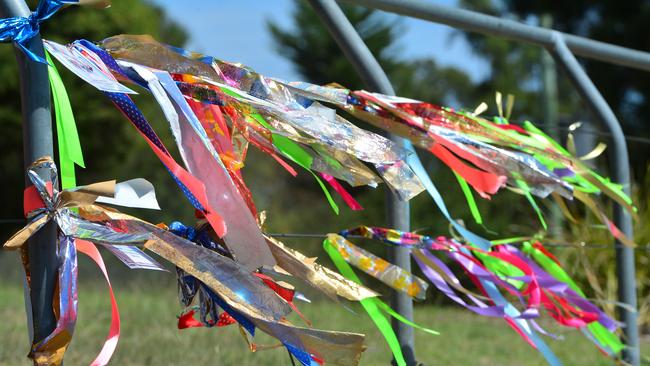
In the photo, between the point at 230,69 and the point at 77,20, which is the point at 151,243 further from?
the point at 77,20

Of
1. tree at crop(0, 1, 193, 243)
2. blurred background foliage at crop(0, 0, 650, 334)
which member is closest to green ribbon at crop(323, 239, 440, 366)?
blurred background foliage at crop(0, 0, 650, 334)

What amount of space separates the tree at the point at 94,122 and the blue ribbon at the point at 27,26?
9.68 m

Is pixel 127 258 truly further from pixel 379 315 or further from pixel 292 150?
pixel 379 315

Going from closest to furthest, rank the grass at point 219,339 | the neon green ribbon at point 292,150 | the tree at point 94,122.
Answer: the neon green ribbon at point 292,150 → the grass at point 219,339 → the tree at point 94,122

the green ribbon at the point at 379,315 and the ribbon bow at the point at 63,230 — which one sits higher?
the ribbon bow at the point at 63,230

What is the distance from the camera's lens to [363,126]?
838 cm

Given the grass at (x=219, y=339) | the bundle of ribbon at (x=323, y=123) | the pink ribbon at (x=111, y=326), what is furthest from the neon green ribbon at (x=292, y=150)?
the grass at (x=219, y=339)

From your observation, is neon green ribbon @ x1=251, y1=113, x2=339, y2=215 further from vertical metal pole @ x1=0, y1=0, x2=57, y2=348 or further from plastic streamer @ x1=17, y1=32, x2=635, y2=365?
vertical metal pole @ x1=0, y1=0, x2=57, y2=348

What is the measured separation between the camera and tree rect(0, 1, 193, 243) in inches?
454

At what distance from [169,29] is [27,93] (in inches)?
873

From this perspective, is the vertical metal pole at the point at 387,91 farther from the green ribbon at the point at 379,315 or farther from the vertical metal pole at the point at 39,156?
the vertical metal pole at the point at 39,156

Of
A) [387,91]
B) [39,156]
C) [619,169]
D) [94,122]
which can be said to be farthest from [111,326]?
[94,122]

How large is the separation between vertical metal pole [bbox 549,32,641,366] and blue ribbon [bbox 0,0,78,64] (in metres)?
1.72

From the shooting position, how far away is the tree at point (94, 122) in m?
11.5
